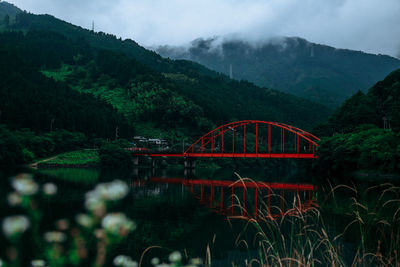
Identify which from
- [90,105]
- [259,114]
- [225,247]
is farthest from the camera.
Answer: [259,114]

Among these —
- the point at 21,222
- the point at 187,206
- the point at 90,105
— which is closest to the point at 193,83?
the point at 90,105

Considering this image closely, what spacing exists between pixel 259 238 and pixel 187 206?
10.8m

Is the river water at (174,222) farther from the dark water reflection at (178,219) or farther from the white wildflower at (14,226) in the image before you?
the white wildflower at (14,226)

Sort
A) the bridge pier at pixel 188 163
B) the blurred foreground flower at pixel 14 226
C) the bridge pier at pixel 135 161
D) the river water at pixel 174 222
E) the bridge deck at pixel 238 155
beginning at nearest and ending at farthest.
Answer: the blurred foreground flower at pixel 14 226, the river water at pixel 174 222, the bridge deck at pixel 238 155, the bridge pier at pixel 135 161, the bridge pier at pixel 188 163

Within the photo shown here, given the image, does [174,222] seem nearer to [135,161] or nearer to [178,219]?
[178,219]

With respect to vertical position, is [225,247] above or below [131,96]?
below

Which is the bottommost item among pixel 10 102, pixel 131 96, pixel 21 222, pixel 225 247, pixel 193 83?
pixel 225 247

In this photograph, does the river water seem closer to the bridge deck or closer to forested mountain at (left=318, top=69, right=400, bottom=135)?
the bridge deck

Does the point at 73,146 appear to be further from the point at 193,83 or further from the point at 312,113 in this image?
the point at 312,113

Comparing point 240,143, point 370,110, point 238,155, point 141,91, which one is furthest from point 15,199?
point 141,91

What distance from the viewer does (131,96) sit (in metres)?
133

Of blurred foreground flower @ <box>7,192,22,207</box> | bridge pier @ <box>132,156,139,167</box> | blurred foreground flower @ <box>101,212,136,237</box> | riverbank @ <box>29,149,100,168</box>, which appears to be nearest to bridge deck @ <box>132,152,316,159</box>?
bridge pier @ <box>132,156,139,167</box>

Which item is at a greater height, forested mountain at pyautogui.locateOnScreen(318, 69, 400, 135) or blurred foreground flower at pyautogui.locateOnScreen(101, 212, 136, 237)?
forested mountain at pyautogui.locateOnScreen(318, 69, 400, 135)

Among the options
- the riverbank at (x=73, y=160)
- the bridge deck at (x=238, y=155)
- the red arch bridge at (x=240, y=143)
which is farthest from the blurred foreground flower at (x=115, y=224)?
the red arch bridge at (x=240, y=143)
